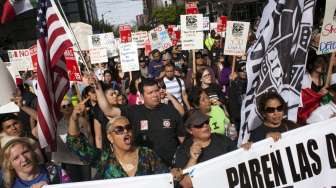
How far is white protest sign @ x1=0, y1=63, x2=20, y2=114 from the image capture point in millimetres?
5454

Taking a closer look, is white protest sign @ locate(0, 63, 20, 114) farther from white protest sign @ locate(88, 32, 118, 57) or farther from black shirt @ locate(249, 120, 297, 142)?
white protest sign @ locate(88, 32, 118, 57)

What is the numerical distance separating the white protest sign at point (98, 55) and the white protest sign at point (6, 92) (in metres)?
7.73

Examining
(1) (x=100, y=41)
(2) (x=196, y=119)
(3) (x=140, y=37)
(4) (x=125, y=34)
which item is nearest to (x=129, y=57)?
(4) (x=125, y=34)

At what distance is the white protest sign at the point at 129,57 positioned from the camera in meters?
11.3

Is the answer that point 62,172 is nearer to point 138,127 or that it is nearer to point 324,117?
point 138,127

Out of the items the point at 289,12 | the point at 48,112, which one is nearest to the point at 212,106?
the point at 289,12

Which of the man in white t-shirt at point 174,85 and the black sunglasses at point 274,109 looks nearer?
the black sunglasses at point 274,109

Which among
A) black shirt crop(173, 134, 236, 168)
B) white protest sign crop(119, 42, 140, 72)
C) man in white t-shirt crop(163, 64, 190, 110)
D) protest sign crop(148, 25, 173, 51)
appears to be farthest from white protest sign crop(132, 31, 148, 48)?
black shirt crop(173, 134, 236, 168)

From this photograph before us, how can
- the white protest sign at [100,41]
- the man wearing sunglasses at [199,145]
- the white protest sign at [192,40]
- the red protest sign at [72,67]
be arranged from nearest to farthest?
1. the man wearing sunglasses at [199,145]
2. the red protest sign at [72,67]
3. the white protest sign at [192,40]
4. the white protest sign at [100,41]

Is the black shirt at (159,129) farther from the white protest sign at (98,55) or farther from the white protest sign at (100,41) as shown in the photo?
the white protest sign at (100,41)

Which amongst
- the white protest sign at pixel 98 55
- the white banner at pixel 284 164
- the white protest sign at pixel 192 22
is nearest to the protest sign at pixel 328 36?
the white banner at pixel 284 164

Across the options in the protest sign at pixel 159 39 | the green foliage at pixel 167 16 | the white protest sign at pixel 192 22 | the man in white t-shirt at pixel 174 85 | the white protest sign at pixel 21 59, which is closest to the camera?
the man in white t-shirt at pixel 174 85

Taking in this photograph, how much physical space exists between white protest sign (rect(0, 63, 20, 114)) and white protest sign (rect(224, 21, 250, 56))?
5231mm

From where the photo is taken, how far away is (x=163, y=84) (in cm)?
868
